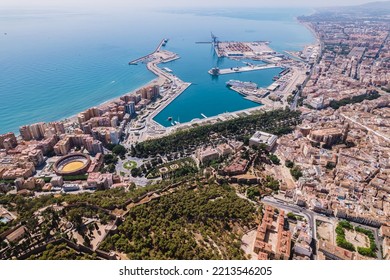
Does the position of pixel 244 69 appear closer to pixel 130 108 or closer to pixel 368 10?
pixel 130 108

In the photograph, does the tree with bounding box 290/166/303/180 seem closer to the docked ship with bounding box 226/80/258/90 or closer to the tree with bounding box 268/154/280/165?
the tree with bounding box 268/154/280/165

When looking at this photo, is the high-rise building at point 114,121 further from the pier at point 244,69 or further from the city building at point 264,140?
the pier at point 244,69

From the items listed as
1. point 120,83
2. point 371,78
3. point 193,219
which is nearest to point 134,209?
point 193,219

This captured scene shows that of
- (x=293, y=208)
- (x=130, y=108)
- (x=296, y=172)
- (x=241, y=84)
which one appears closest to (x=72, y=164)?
(x=130, y=108)

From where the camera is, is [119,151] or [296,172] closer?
[296,172]

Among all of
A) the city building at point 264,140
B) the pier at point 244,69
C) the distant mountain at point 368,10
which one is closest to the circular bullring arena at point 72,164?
the city building at point 264,140

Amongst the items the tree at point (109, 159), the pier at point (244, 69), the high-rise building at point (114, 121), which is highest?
the pier at point (244, 69)

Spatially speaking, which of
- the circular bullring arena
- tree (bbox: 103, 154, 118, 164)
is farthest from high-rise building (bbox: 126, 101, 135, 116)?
the circular bullring arena

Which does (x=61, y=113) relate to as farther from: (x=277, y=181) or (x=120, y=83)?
(x=277, y=181)
